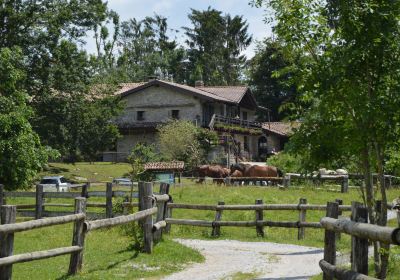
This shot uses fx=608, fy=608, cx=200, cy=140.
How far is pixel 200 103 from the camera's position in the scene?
57.8 meters

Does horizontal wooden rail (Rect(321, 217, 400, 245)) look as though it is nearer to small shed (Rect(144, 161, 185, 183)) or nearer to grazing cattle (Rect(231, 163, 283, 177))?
small shed (Rect(144, 161, 185, 183))

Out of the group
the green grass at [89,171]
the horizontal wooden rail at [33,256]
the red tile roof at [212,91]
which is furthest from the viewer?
the red tile roof at [212,91]

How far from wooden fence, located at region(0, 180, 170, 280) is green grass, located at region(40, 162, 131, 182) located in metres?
32.2

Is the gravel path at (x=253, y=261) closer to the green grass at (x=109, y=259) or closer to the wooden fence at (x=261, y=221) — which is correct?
the green grass at (x=109, y=259)

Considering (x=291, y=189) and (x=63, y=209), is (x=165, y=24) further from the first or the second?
(x=63, y=209)

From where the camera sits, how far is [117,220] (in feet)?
38.2

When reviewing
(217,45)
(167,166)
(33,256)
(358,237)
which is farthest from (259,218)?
(217,45)

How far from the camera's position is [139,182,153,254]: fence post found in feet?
42.6

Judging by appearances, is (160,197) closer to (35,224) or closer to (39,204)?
(35,224)

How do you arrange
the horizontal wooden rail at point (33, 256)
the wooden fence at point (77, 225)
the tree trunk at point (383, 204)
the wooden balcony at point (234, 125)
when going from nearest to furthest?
the horizontal wooden rail at point (33, 256)
the wooden fence at point (77, 225)
the tree trunk at point (383, 204)
the wooden balcony at point (234, 125)

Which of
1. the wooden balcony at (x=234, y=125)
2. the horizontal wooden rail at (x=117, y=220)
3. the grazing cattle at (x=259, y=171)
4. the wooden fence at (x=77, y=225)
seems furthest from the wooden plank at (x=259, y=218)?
the wooden balcony at (x=234, y=125)

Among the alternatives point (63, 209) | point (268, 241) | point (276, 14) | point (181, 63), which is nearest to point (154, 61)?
point (181, 63)

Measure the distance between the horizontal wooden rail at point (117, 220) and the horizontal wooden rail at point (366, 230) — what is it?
14.7 feet

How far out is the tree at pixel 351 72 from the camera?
9.06 meters
